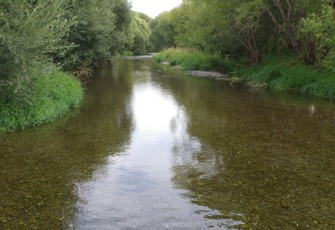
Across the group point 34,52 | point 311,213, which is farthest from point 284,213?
point 34,52

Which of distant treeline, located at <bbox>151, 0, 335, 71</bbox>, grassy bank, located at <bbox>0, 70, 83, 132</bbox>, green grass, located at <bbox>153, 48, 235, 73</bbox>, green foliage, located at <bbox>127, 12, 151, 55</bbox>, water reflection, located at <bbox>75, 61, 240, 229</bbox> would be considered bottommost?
water reflection, located at <bbox>75, 61, 240, 229</bbox>

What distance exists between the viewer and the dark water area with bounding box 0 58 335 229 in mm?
8023

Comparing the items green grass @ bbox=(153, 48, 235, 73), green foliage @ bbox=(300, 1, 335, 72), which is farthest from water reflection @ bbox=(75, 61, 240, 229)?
green grass @ bbox=(153, 48, 235, 73)

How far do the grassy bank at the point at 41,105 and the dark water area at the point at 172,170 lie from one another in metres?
0.63

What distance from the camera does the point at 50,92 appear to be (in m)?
18.5

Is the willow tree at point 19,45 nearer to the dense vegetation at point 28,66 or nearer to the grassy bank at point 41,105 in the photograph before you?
the dense vegetation at point 28,66

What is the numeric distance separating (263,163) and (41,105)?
10.3 m

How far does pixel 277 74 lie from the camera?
31.0 m

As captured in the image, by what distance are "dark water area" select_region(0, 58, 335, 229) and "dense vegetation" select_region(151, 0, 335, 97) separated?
675 centimetres

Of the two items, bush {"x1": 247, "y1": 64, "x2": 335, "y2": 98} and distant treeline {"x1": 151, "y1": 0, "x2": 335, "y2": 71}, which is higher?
distant treeline {"x1": 151, "y1": 0, "x2": 335, "y2": 71}

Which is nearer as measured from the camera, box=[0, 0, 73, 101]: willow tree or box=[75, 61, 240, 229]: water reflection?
box=[75, 61, 240, 229]: water reflection

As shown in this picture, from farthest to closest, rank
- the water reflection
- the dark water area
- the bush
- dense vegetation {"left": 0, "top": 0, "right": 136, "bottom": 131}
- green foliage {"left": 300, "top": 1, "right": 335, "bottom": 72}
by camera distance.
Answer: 1. the bush
2. green foliage {"left": 300, "top": 1, "right": 335, "bottom": 72}
3. dense vegetation {"left": 0, "top": 0, "right": 136, "bottom": 131}
4. the dark water area
5. the water reflection

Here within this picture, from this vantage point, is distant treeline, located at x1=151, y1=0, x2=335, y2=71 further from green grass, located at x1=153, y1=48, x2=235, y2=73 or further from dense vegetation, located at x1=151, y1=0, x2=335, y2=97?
green grass, located at x1=153, y1=48, x2=235, y2=73

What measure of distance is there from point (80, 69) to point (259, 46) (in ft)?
62.3
